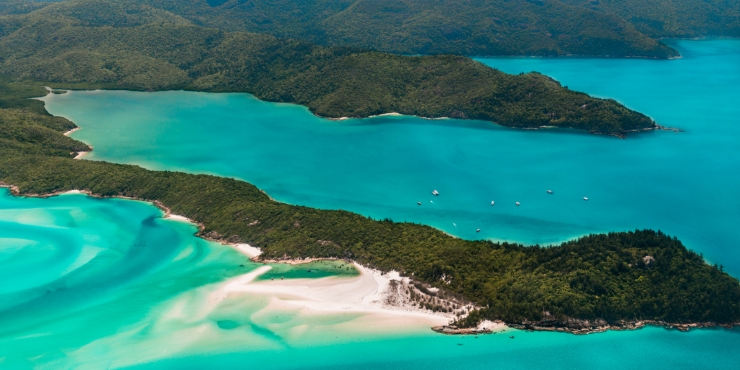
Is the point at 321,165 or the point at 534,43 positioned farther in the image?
the point at 534,43

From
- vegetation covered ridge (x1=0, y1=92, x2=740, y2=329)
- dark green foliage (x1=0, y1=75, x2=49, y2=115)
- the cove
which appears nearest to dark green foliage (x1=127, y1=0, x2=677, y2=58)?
dark green foliage (x1=0, y1=75, x2=49, y2=115)

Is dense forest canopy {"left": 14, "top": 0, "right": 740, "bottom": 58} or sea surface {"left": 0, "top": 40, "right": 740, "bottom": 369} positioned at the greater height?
dense forest canopy {"left": 14, "top": 0, "right": 740, "bottom": 58}

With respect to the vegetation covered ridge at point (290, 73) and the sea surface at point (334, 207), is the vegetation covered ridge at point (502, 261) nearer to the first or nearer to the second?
the sea surface at point (334, 207)

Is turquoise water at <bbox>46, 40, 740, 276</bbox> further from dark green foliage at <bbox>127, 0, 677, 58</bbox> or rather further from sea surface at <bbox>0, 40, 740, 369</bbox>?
dark green foliage at <bbox>127, 0, 677, 58</bbox>

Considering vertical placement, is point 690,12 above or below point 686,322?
above

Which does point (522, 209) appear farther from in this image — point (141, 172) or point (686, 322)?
point (141, 172)

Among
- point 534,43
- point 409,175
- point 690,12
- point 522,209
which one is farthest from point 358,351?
point 690,12

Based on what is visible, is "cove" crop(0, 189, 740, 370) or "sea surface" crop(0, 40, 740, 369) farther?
"sea surface" crop(0, 40, 740, 369)
